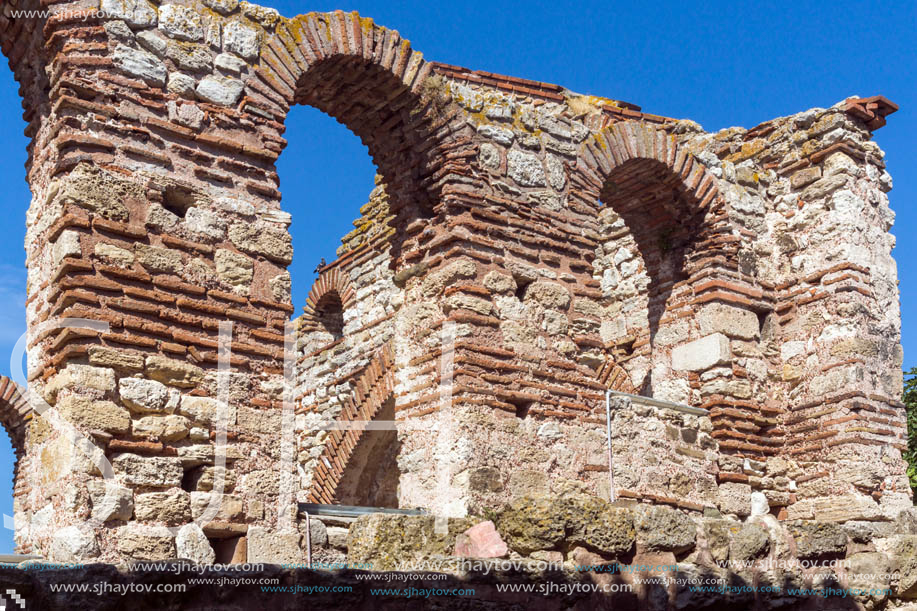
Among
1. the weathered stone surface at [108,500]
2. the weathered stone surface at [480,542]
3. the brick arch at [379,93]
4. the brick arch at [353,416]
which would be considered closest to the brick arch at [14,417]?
the brick arch at [353,416]

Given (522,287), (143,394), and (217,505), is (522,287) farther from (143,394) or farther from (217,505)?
(143,394)

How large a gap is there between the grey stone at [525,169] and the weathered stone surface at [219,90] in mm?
2245

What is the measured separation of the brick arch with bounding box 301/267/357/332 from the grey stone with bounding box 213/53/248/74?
15.8 feet

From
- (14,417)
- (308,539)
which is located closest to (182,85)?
(308,539)

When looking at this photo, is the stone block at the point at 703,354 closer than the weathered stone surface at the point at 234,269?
No

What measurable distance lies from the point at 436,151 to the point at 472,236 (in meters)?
0.75

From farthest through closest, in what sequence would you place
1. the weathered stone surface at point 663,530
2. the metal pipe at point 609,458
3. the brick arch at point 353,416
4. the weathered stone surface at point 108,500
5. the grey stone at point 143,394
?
the brick arch at point 353,416 < the metal pipe at point 609,458 < the grey stone at point 143,394 < the weathered stone surface at point 108,500 < the weathered stone surface at point 663,530

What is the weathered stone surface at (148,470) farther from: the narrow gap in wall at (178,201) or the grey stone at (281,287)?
the narrow gap in wall at (178,201)

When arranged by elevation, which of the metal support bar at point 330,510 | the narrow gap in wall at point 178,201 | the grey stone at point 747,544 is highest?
the narrow gap in wall at point 178,201

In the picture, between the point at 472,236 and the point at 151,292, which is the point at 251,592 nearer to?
the point at 151,292

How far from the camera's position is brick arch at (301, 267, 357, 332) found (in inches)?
435

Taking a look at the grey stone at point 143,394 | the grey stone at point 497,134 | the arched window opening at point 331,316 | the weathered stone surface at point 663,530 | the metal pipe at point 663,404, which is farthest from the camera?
the arched window opening at point 331,316

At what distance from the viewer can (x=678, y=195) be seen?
30.1ft

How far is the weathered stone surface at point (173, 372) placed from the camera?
5.44 m
